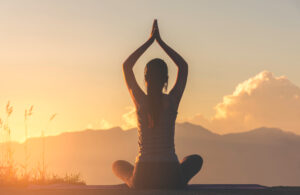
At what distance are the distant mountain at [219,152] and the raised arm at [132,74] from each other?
4530 inches

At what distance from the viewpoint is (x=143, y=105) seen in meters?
4.97

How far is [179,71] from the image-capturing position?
511 cm

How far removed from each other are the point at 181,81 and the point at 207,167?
147 metres

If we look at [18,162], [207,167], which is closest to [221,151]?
[207,167]

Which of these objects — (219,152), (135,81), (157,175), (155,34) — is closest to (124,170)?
(157,175)

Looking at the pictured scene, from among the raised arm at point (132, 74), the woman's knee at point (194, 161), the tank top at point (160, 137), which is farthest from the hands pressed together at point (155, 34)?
the woman's knee at point (194, 161)

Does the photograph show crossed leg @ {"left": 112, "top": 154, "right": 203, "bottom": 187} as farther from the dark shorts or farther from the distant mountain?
the distant mountain

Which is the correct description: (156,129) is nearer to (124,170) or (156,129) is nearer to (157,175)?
(157,175)

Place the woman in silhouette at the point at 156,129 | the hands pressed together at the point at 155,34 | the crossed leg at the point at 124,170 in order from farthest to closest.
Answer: the hands pressed together at the point at 155,34
the crossed leg at the point at 124,170
the woman in silhouette at the point at 156,129

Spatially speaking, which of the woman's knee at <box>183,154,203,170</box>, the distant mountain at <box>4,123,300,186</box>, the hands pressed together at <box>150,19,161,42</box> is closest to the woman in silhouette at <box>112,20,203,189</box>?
the woman's knee at <box>183,154,203,170</box>

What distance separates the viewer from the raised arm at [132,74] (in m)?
5.01

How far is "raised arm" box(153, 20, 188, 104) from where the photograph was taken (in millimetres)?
5012

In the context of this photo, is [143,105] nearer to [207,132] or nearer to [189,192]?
[189,192]

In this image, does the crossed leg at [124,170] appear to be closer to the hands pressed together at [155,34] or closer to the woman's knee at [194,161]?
the woman's knee at [194,161]
